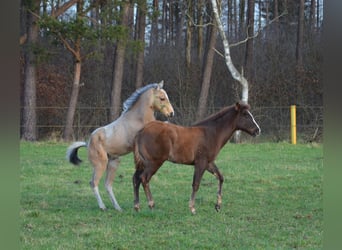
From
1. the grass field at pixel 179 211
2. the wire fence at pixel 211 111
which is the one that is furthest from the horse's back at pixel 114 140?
the wire fence at pixel 211 111

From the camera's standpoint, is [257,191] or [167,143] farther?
[257,191]

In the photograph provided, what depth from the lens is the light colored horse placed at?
8156mm

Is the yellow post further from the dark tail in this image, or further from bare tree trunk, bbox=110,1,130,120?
the dark tail

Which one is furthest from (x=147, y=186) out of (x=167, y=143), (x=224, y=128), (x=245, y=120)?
(x=245, y=120)

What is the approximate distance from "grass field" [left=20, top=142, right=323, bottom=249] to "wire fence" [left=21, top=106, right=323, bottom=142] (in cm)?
771

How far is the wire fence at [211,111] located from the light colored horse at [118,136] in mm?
13305

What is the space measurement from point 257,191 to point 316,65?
17.1 metres

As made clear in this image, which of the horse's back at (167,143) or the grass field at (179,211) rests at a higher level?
the horse's back at (167,143)

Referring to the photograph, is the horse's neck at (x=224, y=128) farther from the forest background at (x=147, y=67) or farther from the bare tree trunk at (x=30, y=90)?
the bare tree trunk at (x=30, y=90)

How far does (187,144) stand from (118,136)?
104 cm

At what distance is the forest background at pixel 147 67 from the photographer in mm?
21203
